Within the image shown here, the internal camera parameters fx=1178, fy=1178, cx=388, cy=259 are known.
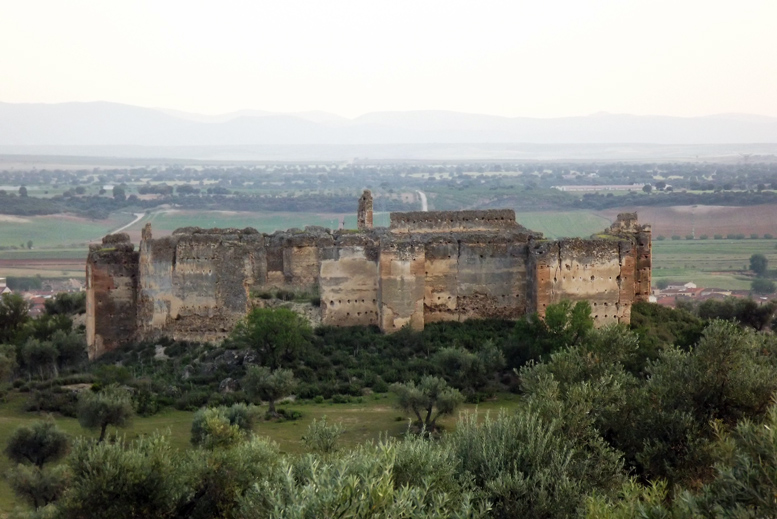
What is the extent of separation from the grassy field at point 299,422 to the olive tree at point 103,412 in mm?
532

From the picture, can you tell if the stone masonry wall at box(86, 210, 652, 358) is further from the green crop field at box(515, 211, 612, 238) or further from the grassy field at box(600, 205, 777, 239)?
the grassy field at box(600, 205, 777, 239)

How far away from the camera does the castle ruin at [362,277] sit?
3325 cm

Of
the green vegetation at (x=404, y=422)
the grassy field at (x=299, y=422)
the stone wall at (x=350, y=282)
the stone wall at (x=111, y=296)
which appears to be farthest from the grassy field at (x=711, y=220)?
the grassy field at (x=299, y=422)

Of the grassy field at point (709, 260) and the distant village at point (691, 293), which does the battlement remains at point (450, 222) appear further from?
the grassy field at point (709, 260)

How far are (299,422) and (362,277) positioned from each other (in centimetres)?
663

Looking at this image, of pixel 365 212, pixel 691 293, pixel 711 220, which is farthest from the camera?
pixel 711 220

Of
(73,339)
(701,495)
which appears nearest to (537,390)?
(701,495)

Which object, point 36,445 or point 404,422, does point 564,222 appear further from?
point 36,445

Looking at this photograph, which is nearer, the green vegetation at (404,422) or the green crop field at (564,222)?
the green vegetation at (404,422)

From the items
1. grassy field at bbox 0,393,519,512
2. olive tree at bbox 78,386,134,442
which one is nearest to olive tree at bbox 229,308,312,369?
grassy field at bbox 0,393,519,512

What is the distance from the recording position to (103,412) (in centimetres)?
2662

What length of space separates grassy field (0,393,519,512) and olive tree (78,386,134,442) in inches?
20.9

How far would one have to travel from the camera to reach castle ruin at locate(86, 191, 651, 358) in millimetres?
33250

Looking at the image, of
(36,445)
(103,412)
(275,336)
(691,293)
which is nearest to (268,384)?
(275,336)
